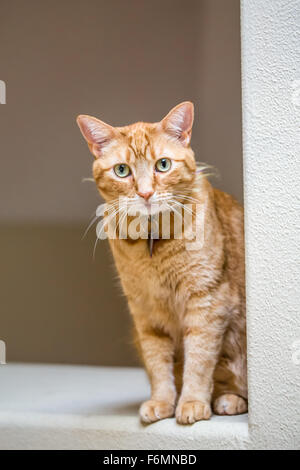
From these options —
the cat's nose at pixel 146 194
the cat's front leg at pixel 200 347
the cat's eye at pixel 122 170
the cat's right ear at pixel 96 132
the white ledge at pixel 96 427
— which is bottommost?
the white ledge at pixel 96 427

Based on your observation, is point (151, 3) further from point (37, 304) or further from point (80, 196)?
point (37, 304)

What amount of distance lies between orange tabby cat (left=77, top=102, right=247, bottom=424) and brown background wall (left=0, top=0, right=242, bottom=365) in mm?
1298

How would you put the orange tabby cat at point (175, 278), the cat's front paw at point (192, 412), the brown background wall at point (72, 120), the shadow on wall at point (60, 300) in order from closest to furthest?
the cat's front paw at point (192, 412) → the orange tabby cat at point (175, 278) → the brown background wall at point (72, 120) → the shadow on wall at point (60, 300)

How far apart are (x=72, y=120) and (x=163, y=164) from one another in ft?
5.95

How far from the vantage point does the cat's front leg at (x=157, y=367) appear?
1.46m

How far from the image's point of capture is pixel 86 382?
2.26 meters

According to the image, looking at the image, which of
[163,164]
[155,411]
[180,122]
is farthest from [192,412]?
[180,122]

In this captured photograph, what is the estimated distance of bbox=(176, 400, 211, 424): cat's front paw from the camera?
4.54 ft

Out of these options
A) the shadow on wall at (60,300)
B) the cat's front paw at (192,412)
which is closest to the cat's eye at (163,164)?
the cat's front paw at (192,412)

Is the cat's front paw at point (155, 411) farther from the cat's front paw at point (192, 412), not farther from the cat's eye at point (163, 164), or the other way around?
the cat's eye at point (163, 164)

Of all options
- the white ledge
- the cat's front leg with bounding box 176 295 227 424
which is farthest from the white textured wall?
the cat's front leg with bounding box 176 295 227 424


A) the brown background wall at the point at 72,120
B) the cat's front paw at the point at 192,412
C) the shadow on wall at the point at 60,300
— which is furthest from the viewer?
the shadow on wall at the point at 60,300

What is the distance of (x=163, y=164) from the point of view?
151cm
